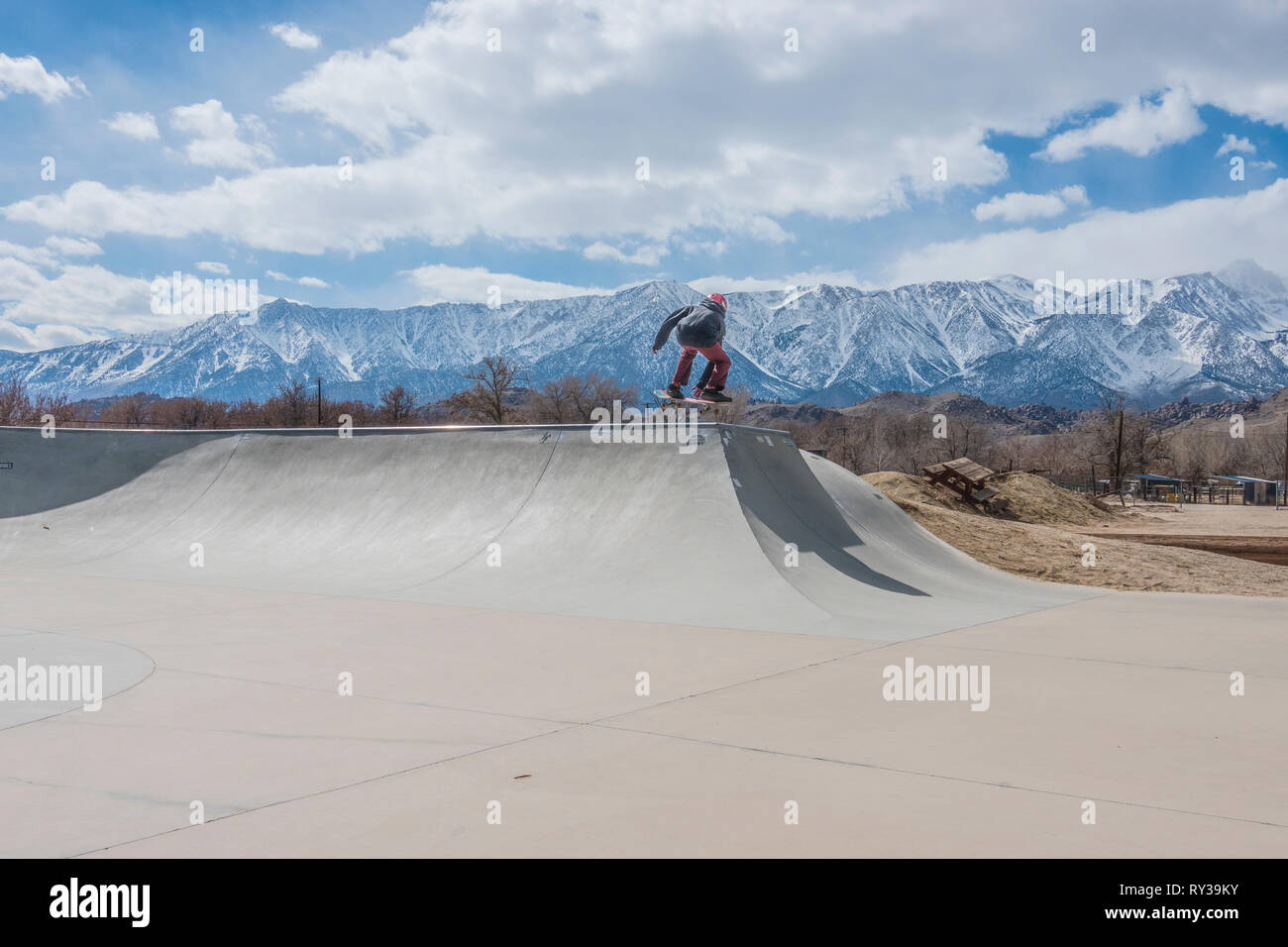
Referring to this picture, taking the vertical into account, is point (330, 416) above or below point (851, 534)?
above

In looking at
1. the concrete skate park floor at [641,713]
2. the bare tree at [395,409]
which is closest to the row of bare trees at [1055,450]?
the bare tree at [395,409]

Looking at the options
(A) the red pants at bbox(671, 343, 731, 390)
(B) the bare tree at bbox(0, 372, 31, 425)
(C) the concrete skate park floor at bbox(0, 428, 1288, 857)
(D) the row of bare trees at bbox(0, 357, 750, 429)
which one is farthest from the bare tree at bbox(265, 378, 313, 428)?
(C) the concrete skate park floor at bbox(0, 428, 1288, 857)

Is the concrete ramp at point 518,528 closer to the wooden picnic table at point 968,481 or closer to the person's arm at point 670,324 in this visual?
the person's arm at point 670,324

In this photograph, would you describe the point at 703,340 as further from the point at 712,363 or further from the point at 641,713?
the point at 641,713

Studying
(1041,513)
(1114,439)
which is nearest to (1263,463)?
(1114,439)

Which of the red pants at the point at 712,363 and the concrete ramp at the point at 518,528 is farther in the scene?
the red pants at the point at 712,363

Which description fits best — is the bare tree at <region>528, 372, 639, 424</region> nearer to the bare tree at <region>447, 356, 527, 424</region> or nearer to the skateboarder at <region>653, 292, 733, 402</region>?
the bare tree at <region>447, 356, 527, 424</region>

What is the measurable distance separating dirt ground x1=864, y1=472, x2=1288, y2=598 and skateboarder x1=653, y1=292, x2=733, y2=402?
7.03 meters

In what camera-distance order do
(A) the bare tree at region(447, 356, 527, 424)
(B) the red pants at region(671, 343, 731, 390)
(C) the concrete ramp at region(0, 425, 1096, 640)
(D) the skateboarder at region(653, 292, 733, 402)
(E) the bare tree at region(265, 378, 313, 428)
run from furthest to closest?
1. (E) the bare tree at region(265, 378, 313, 428)
2. (A) the bare tree at region(447, 356, 527, 424)
3. (B) the red pants at region(671, 343, 731, 390)
4. (D) the skateboarder at region(653, 292, 733, 402)
5. (C) the concrete ramp at region(0, 425, 1096, 640)

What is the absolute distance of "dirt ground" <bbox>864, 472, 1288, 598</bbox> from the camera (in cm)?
1619

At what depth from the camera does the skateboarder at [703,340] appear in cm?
1410
